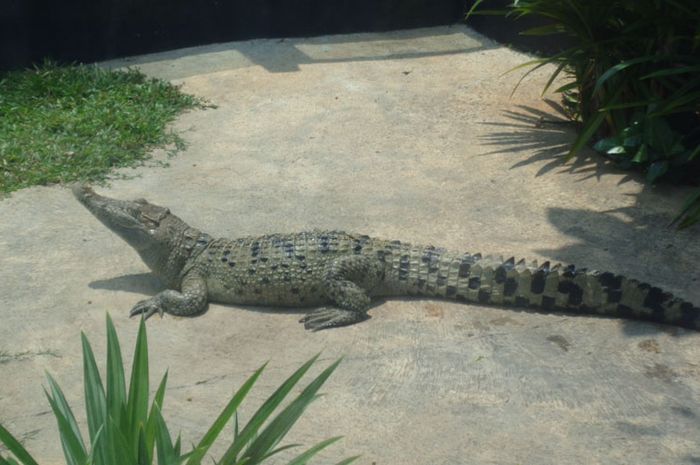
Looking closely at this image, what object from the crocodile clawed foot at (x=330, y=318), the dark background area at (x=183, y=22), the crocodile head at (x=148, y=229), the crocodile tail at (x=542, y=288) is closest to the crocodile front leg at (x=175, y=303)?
the crocodile head at (x=148, y=229)

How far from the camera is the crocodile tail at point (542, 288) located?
4602mm

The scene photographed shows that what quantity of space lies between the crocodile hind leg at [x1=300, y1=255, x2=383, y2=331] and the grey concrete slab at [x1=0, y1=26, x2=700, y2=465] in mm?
92

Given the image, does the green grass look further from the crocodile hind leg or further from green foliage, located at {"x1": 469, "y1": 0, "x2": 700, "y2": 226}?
green foliage, located at {"x1": 469, "y1": 0, "x2": 700, "y2": 226}

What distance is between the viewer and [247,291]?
5020mm

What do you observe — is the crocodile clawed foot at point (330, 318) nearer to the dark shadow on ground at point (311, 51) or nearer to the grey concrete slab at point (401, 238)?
the grey concrete slab at point (401, 238)

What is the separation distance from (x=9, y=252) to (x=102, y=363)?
1.52 metres

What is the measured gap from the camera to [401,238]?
5.68 meters

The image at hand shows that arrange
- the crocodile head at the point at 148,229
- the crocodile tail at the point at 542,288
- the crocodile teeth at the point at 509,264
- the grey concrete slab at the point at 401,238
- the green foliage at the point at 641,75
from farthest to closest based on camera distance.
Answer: the green foliage at the point at 641,75 < the crocodile head at the point at 148,229 < the crocodile teeth at the point at 509,264 < the crocodile tail at the point at 542,288 < the grey concrete slab at the point at 401,238

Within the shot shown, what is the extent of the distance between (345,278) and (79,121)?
373 centimetres

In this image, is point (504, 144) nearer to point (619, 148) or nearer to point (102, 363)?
point (619, 148)

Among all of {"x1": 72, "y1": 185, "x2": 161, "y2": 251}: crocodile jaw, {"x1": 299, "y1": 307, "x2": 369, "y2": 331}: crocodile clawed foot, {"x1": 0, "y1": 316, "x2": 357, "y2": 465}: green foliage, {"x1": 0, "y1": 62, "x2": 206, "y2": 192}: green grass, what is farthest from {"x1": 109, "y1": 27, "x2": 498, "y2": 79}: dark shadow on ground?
{"x1": 0, "y1": 316, "x2": 357, "y2": 465}: green foliage

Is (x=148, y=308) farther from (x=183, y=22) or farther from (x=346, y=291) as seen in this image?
(x=183, y=22)

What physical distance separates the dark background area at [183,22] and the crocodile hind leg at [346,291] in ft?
16.8

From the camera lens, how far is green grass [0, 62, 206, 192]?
673cm
